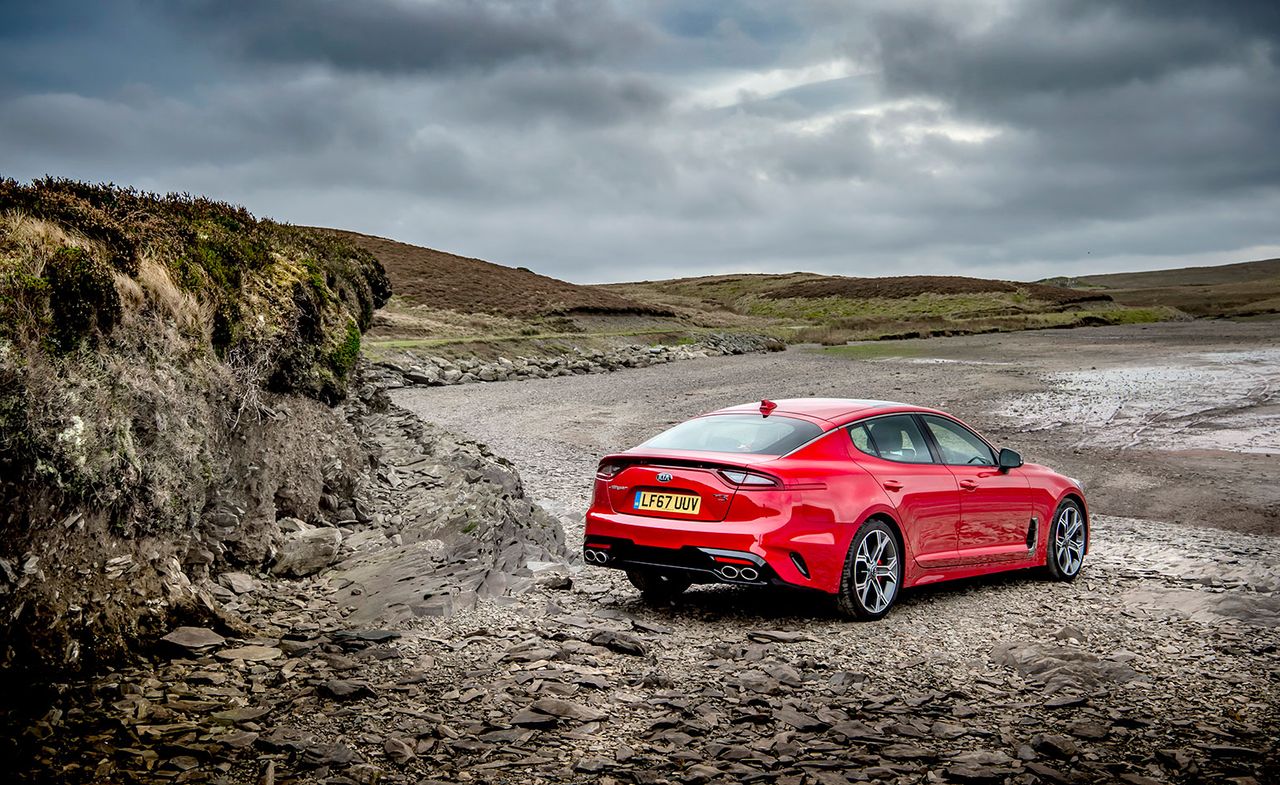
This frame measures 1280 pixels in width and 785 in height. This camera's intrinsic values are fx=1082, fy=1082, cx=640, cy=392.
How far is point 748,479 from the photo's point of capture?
8148mm

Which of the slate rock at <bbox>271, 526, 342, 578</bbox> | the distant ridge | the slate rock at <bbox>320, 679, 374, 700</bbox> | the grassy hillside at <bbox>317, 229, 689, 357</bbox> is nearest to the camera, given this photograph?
the slate rock at <bbox>320, 679, 374, 700</bbox>

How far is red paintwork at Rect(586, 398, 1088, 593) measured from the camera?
26.4ft

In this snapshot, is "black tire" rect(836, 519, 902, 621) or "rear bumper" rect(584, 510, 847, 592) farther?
"black tire" rect(836, 519, 902, 621)

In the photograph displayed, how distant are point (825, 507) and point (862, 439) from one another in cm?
98

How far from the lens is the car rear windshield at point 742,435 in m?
8.53

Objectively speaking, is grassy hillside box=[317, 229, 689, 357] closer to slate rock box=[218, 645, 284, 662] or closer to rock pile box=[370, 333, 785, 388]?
rock pile box=[370, 333, 785, 388]

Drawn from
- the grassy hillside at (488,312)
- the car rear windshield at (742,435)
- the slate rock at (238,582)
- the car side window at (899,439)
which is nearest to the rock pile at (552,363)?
the grassy hillside at (488,312)

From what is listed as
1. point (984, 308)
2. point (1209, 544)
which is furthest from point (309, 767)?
point (984, 308)

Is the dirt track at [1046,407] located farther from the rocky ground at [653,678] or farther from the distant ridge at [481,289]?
the distant ridge at [481,289]

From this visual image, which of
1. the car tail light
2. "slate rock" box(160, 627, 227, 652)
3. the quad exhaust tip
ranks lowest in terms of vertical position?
"slate rock" box(160, 627, 227, 652)

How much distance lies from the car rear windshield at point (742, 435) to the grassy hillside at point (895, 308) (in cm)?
5796

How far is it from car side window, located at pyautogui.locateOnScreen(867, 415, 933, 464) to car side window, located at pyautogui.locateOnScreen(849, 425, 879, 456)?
0.05 metres

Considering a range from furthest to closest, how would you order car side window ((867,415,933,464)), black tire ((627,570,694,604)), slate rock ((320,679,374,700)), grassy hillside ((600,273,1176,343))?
grassy hillside ((600,273,1176,343)), black tire ((627,570,694,604)), car side window ((867,415,933,464)), slate rock ((320,679,374,700))

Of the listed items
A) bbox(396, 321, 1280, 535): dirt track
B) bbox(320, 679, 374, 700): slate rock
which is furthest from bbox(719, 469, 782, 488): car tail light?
bbox(396, 321, 1280, 535): dirt track
